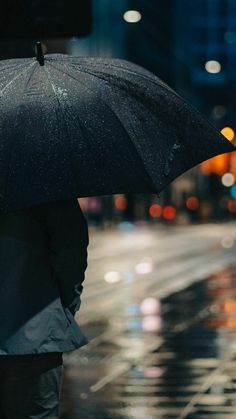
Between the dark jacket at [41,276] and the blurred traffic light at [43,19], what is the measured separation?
12.5 feet

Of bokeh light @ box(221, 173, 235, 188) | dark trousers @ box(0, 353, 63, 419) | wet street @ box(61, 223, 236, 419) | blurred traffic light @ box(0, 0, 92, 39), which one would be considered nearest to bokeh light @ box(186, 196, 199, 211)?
bokeh light @ box(221, 173, 235, 188)

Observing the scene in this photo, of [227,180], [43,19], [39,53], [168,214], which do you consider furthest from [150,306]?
[227,180]

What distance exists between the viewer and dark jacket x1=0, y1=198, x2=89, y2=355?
533 cm

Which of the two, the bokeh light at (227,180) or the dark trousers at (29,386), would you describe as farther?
the bokeh light at (227,180)

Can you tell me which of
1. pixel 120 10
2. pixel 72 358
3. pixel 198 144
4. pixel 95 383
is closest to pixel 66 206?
pixel 198 144

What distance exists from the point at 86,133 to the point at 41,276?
598mm

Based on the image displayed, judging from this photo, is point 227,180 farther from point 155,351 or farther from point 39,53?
point 39,53

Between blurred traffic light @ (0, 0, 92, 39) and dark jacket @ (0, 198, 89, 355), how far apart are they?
149 inches

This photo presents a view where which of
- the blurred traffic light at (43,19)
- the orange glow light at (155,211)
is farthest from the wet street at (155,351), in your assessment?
the orange glow light at (155,211)

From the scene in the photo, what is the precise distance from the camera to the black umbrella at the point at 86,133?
5395 millimetres

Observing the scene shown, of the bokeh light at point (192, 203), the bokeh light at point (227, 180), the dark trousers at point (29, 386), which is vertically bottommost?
the dark trousers at point (29, 386)

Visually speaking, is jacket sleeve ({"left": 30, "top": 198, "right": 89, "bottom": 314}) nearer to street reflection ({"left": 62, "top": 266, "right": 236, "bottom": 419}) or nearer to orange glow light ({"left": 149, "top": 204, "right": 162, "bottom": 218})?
street reflection ({"left": 62, "top": 266, "right": 236, "bottom": 419})

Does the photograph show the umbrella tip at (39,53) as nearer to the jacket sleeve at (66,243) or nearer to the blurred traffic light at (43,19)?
the jacket sleeve at (66,243)

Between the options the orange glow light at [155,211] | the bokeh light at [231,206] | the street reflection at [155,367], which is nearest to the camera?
the street reflection at [155,367]
